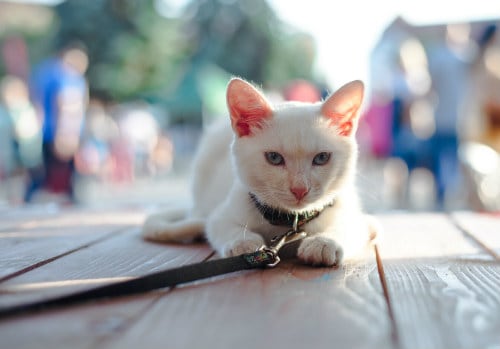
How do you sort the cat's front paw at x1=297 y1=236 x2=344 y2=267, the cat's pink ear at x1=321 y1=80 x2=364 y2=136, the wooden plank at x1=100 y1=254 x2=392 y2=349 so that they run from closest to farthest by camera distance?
the wooden plank at x1=100 y1=254 x2=392 y2=349
the cat's front paw at x1=297 y1=236 x2=344 y2=267
the cat's pink ear at x1=321 y1=80 x2=364 y2=136

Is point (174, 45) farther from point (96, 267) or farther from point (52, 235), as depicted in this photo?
point (96, 267)

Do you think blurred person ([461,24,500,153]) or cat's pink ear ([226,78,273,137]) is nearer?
cat's pink ear ([226,78,273,137])

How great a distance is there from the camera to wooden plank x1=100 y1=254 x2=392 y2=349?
86 centimetres

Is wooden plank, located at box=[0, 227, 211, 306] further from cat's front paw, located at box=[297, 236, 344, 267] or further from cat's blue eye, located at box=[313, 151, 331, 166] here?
cat's blue eye, located at box=[313, 151, 331, 166]

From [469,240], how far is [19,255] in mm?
1768

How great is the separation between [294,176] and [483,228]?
129 centimetres

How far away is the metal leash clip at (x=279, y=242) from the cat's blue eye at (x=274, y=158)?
0.77ft

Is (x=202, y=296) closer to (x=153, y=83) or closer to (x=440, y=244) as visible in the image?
(x=440, y=244)

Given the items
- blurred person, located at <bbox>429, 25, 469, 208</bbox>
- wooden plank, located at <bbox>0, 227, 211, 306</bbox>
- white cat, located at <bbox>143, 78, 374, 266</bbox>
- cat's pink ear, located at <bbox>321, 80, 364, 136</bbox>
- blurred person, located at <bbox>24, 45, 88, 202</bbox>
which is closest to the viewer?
wooden plank, located at <bbox>0, 227, 211, 306</bbox>

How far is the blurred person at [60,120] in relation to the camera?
4.88m

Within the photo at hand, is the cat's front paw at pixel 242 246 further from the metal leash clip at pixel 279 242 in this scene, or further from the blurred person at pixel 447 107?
the blurred person at pixel 447 107

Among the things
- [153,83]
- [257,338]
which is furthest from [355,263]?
[153,83]

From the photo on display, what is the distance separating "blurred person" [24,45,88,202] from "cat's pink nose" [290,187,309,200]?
158 inches

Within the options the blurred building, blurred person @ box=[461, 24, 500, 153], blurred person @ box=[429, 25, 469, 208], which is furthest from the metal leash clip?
blurred person @ box=[461, 24, 500, 153]
